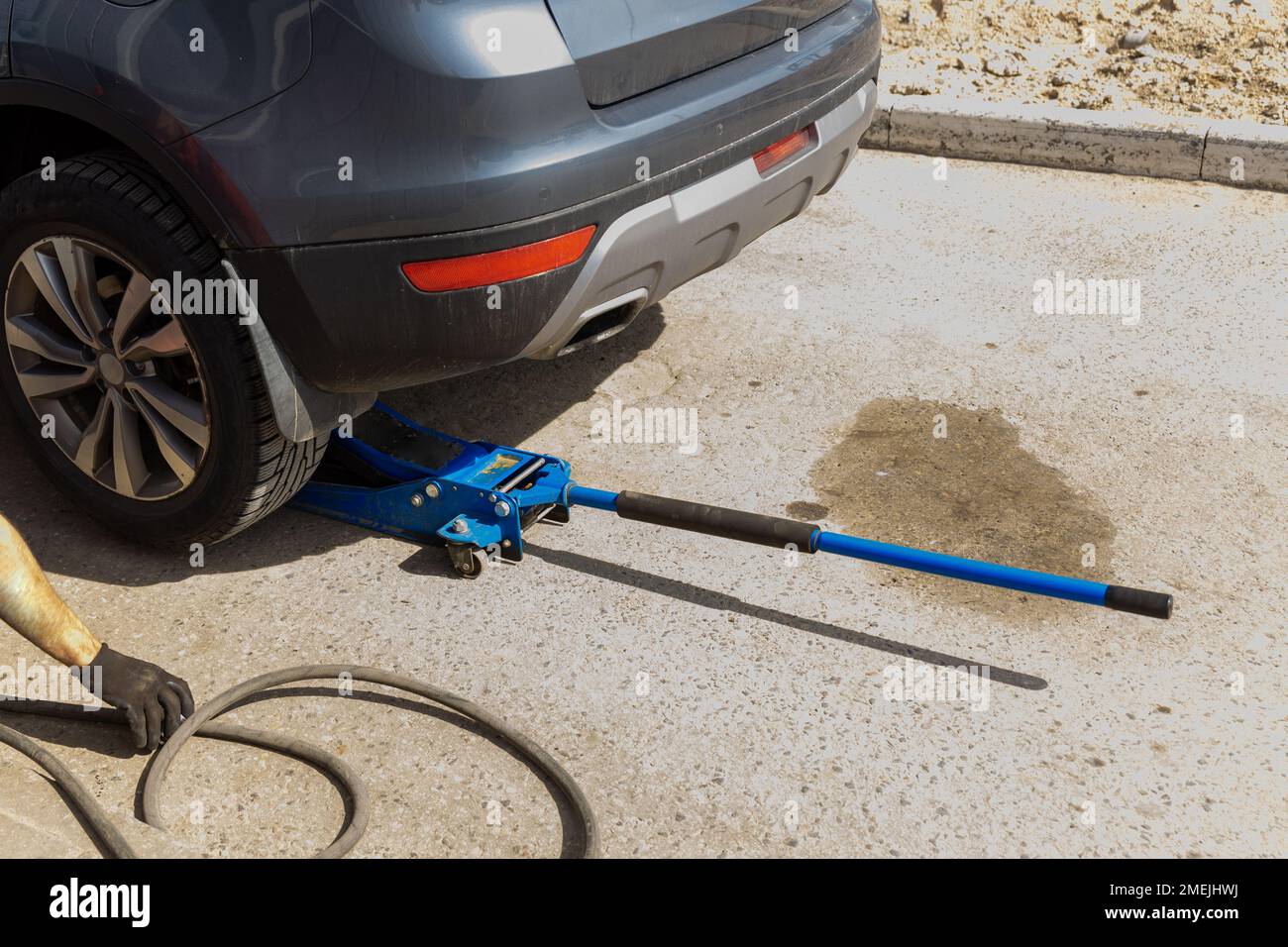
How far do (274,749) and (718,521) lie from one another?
115cm

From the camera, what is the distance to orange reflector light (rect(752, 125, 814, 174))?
319 centimetres

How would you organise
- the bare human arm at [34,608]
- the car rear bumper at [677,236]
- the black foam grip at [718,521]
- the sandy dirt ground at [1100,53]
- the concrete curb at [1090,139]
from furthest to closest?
the sandy dirt ground at [1100,53], the concrete curb at [1090,139], the black foam grip at [718,521], the car rear bumper at [677,236], the bare human arm at [34,608]

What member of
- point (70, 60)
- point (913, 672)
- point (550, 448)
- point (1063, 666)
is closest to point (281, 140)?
point (70, 60)

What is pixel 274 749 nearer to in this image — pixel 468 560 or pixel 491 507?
pixel 468 560

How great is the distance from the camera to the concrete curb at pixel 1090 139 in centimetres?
540

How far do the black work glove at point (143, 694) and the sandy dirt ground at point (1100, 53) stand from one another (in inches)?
186

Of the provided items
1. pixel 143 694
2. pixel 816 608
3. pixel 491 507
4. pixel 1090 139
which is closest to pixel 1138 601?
pixel 816 608

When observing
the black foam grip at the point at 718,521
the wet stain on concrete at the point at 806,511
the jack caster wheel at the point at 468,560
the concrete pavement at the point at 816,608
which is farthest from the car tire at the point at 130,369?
the wet stain on concrete at the point at 806,511

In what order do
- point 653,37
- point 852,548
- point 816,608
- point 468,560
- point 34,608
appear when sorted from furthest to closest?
point 468,560
point 816,608
point 852,548
point 653,37
point 34,608

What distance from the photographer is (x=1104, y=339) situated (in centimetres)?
432

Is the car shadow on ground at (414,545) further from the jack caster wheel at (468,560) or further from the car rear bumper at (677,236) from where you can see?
the car rear bumper at (677,236)

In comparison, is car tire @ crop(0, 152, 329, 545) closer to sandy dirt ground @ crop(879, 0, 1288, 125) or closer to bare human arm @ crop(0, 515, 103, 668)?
bare human arm @ crop(0, 515, 103, 668)

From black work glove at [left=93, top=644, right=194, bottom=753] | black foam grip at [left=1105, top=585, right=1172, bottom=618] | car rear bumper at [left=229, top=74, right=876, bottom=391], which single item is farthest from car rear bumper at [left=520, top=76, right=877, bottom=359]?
black foam grip at [left=1105, top=585, right=1172, bottom=618]

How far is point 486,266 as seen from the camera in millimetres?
2730
